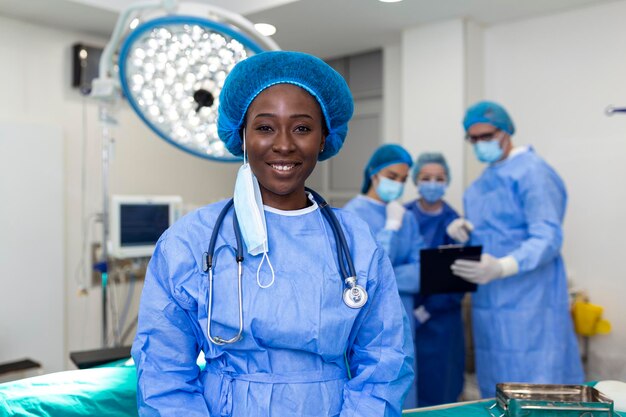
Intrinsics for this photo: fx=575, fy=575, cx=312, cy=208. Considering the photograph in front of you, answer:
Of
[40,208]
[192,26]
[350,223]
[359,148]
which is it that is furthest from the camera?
[359,148]

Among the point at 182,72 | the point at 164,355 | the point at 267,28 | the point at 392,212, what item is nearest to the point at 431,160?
the point at 392,212

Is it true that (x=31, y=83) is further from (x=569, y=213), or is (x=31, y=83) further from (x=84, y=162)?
(x=569, y=213)

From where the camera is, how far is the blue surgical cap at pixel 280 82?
39.4 inches

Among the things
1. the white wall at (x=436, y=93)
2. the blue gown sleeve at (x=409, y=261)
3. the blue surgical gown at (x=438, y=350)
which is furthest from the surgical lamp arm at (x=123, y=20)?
the white wall at (x=436, y=93)

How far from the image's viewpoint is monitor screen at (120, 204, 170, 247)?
2945 millimetres

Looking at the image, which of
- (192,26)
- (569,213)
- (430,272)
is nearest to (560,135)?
(569,213)

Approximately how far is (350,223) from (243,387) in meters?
0.37

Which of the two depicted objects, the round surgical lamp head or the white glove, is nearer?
the round surgical lamp head

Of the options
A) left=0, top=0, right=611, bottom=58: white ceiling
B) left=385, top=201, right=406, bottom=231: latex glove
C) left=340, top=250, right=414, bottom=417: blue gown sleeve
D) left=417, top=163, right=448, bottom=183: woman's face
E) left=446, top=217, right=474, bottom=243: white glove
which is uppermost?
left=0, top=0, right=611, bottom=58: white ceiling

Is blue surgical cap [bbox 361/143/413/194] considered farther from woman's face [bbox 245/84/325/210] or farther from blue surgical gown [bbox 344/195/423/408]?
woman's face [bbox 245/84/325/210]

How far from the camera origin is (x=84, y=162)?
10.7ft

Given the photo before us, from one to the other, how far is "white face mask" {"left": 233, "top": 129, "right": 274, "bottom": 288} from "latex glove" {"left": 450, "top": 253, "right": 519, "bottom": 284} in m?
1.25

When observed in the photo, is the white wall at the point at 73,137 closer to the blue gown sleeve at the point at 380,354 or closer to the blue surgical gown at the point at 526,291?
the blue surgical gown at the point at 526,291

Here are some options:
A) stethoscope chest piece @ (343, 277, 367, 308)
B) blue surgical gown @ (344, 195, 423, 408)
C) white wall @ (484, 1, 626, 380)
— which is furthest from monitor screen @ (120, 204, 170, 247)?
stethoscope chest piece @ (343, 277, 367, 308)
